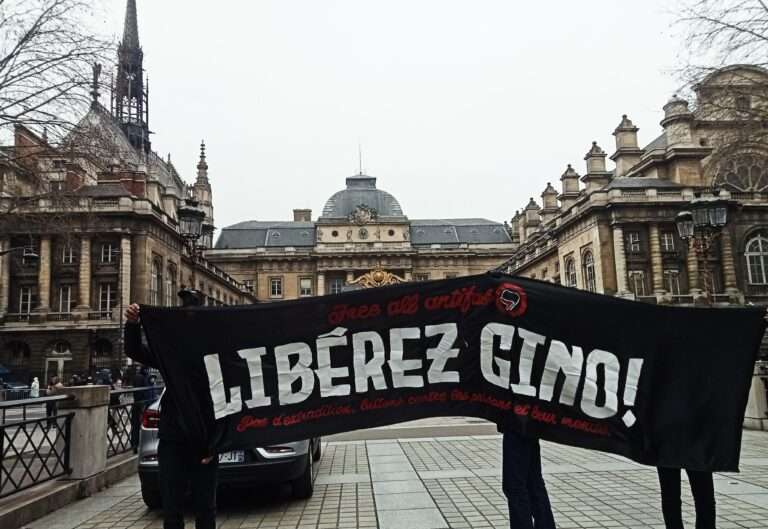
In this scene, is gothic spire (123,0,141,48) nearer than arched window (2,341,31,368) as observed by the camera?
No

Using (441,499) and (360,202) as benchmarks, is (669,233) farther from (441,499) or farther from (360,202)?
(360,202)

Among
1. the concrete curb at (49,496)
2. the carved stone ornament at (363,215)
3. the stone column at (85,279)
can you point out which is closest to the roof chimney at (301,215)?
the carved stone ornament at (363,215)

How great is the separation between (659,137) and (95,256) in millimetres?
51789

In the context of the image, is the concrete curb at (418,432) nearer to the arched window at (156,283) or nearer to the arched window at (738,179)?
the arched window at (156,283)

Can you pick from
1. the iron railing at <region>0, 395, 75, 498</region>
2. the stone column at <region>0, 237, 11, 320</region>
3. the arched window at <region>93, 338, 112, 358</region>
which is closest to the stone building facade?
the arched window at <region>93, 338, 112, 358</region>

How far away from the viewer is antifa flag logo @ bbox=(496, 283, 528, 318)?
5.00 meters

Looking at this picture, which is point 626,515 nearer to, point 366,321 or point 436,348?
point 436,348

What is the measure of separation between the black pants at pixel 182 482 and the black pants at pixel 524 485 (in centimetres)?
236

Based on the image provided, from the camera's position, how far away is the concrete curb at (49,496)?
6.71 m

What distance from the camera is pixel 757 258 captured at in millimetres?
49719

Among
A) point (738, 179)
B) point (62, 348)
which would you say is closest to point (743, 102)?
point (738, 179)

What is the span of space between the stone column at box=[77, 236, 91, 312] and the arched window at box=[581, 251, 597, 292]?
124ft

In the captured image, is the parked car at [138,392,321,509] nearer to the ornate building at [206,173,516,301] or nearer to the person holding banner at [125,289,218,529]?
the person holding banner at [125,289,218,529]

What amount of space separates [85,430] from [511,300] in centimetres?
667
